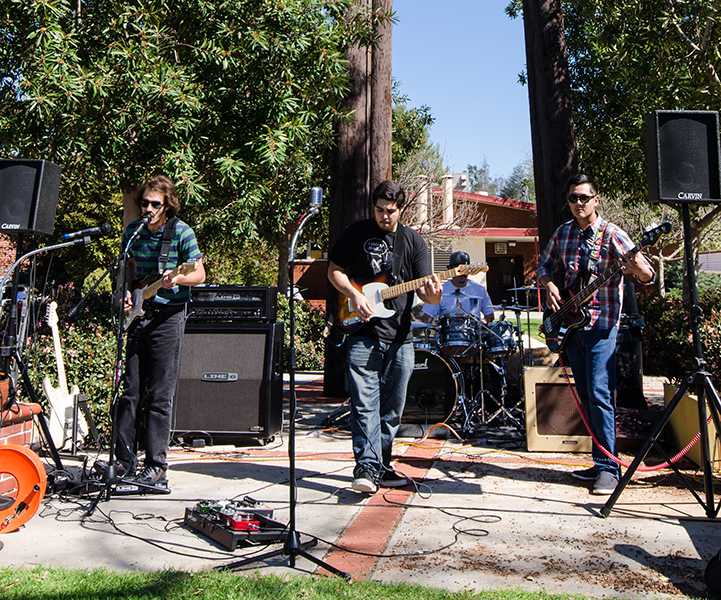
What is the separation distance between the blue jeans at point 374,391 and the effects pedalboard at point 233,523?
0.92m

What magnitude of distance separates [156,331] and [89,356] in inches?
61.4

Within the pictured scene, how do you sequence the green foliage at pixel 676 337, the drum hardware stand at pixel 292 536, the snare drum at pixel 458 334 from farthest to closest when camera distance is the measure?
the snare drum at pixel 458 334 < the green foliage at pixel 676 337 < the drum hardware stand at pixel 292 536

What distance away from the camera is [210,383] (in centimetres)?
721

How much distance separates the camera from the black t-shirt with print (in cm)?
524

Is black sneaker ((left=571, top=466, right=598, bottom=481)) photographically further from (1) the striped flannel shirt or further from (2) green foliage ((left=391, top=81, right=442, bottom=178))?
(2) green foliage ((left=391, top=81, right=442, bottom=178))

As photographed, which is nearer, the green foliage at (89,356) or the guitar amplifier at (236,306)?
the green foliage at (89,356)

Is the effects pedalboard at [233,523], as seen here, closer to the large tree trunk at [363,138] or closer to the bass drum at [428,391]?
the bass drum at [428,391]

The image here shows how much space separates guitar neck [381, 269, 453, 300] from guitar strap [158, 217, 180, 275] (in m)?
1.51

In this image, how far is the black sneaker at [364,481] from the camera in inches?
197

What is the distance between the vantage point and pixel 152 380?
217 inches

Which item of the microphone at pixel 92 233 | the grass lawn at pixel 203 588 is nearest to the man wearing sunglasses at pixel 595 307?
the grass lawn at pixel 203 588

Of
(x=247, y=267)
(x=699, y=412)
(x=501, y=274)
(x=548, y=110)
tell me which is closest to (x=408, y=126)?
(x=247, y=267)

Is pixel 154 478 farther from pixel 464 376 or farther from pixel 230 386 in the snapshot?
pixel 464 376

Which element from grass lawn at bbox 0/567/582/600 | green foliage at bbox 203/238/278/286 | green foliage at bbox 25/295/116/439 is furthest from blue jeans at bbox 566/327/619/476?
green foliage at bbox 203/238/278/286
